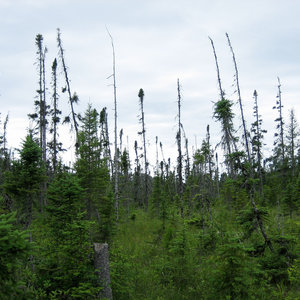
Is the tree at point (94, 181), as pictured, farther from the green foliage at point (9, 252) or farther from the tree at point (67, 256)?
the green foliage at point (9, 252)

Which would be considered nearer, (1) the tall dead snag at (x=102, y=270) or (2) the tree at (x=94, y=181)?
(1) the tall dead snag at (x=102, y=270)

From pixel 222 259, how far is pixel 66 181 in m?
4.64

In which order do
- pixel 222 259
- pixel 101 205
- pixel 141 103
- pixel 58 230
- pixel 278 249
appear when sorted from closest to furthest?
pixel 222 259 < pixel 58 230 < pixel 278 249 < pixel 101 205 < pixel 141 103

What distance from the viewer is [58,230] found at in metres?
6.60

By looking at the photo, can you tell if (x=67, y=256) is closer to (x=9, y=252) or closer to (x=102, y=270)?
(x=102, y=270)

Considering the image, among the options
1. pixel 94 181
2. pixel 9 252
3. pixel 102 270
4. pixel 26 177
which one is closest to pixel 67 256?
pixel 102 270

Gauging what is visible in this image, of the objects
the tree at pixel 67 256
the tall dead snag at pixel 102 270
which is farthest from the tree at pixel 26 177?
the tall dead snag at pixel 102 270

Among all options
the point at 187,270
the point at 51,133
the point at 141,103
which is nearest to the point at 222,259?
the point at 187,270

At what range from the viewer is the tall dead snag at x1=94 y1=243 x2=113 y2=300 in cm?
567

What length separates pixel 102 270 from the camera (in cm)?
575

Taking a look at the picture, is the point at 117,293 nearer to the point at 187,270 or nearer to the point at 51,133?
the point at 187,270

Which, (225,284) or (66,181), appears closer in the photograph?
(225,284)

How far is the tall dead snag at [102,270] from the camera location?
5.67 m

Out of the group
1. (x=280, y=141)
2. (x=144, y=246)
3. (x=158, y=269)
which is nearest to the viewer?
(x=158, y=269)
